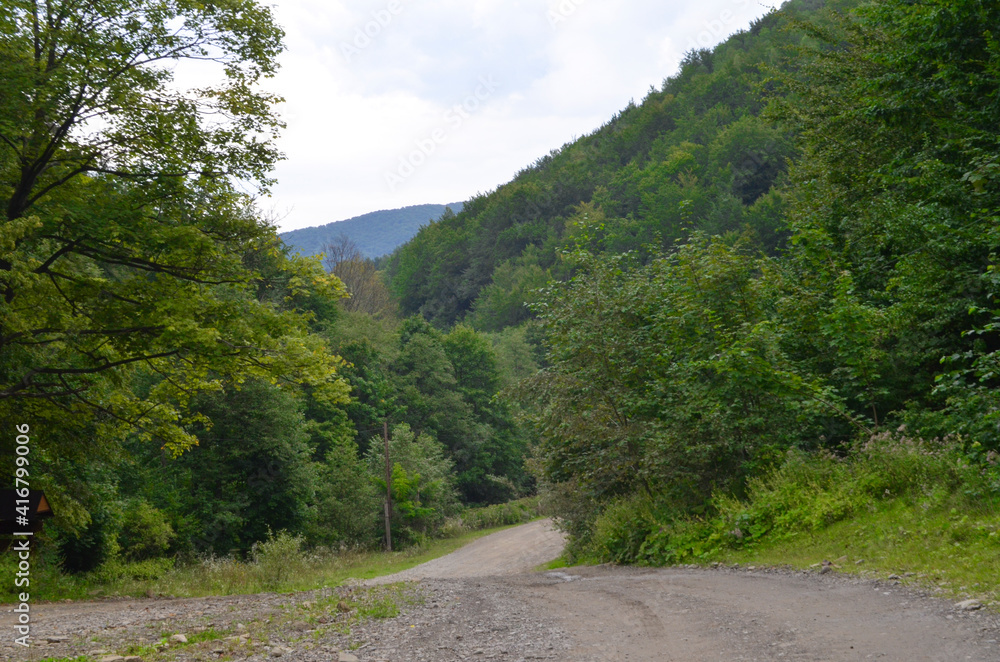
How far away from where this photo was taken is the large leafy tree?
30.8 feet

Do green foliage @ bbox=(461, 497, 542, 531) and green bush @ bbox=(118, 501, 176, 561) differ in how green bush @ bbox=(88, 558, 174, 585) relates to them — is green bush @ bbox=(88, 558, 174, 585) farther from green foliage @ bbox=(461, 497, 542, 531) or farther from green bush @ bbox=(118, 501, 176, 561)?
green foliage @ bbox=(461, 497, 542, 531)

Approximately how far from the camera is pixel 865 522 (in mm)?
9898

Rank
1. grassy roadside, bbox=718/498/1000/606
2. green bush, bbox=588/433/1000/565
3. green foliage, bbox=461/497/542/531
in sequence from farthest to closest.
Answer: green foliage, bbox=461/497/542/531
green bush, bbox=588/433/1000/565
grassy roadside, bbox=718/498/1000/606

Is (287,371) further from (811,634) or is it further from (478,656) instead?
(811,634)

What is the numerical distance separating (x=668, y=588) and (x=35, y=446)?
11.8 m

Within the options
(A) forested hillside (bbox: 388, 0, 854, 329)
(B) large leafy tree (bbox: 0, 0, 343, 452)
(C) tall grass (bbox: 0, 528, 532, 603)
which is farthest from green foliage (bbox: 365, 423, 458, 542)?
(A) forested hillside (bbox: 388, 0, 854, 329)

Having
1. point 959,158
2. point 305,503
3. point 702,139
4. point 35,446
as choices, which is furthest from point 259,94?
point 702,139

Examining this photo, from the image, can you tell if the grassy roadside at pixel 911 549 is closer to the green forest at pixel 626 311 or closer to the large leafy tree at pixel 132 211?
the green forest at pixel 626 311

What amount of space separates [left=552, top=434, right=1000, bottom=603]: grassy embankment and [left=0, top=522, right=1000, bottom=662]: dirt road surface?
0.65m

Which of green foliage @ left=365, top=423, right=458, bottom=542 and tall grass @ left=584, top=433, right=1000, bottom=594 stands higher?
Result: tall grass @ left=584, top=433, right=1000, bottom=594

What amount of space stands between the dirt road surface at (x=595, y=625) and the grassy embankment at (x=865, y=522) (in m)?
0.65

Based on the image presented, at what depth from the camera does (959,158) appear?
12289 millimetres

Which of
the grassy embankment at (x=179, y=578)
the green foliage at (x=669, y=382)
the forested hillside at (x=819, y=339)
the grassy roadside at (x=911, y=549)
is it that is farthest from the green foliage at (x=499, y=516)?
the grassy roadside at (x=911, y=549)

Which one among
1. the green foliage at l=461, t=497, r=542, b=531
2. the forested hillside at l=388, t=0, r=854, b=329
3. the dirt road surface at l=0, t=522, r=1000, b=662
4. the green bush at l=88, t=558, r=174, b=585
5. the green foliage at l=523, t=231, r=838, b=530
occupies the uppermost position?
the forested hillside at l=388, t=0, r=854, b=329
